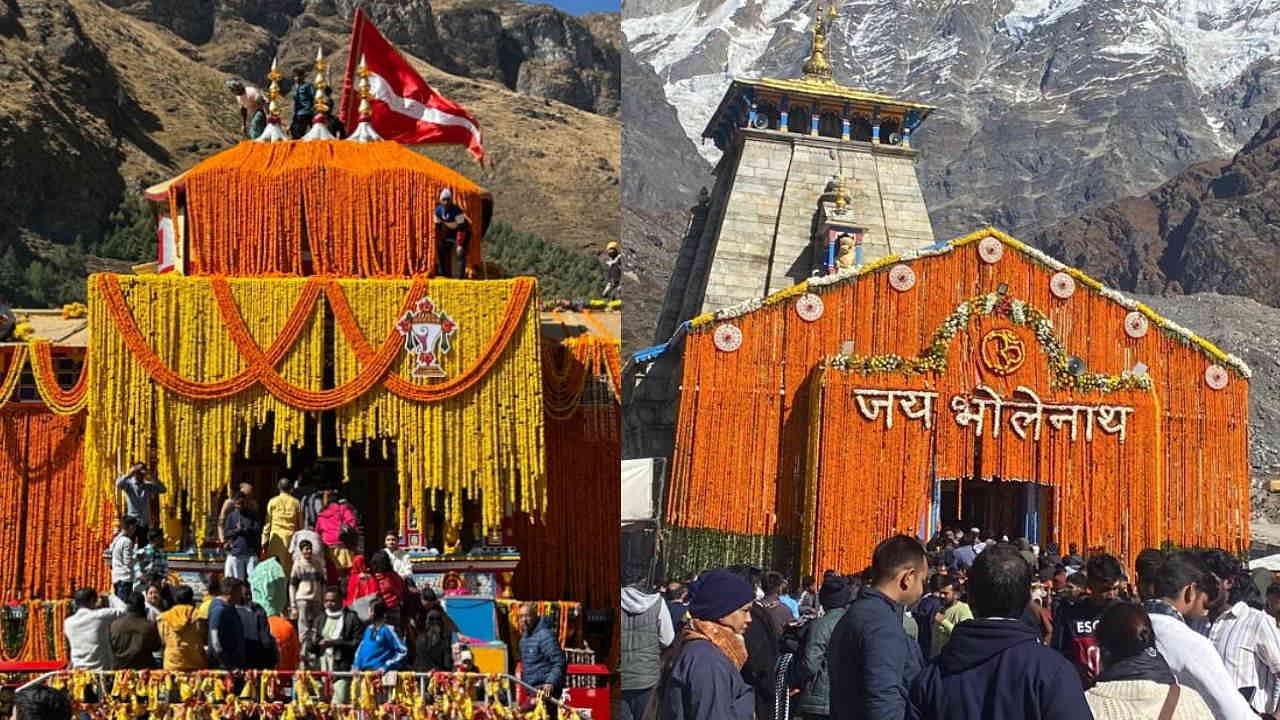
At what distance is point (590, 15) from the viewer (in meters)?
121

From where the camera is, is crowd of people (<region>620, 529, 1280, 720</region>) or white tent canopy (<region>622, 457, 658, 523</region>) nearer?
crowd of people (<region>620, 529, 1280, 720</region>)

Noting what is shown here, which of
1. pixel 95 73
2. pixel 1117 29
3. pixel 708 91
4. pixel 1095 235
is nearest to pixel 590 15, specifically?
pixel 95 73

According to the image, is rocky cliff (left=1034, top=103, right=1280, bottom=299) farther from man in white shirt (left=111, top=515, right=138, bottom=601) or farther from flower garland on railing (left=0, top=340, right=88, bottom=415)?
man in white shirt (left=111, top=515, right=138, bottom=601)

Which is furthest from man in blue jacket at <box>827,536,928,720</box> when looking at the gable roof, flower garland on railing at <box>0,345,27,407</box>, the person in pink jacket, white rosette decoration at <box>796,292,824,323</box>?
flower garland on railing at <box>0,345,27,407</box>

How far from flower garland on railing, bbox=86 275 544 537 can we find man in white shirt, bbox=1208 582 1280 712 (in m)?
8.02

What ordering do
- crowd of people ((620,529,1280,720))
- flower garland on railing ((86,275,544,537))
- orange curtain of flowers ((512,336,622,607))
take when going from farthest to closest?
orange curtain of flowers ((512,336,622,607)) → flower garland on railing ((86,275,544,537)) → crowd of people ((620,529,1280,720))

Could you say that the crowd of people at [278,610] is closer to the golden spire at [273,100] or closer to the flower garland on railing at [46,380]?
the flower garland on railing at [46,380]

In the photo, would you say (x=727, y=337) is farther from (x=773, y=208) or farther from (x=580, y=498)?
(x=773, y=208)

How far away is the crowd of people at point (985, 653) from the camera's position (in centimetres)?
437

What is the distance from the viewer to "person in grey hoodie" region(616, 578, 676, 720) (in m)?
6.65

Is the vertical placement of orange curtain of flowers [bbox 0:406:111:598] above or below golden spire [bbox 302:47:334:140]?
below

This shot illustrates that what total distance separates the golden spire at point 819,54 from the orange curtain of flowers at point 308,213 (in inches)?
323

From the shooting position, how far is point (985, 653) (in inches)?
172

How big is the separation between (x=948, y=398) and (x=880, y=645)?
36.7 feet
